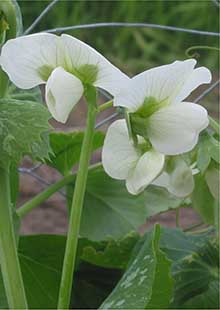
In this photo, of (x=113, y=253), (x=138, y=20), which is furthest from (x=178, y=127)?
(x=138, y=20)

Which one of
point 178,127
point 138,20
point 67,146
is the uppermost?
point 178,127

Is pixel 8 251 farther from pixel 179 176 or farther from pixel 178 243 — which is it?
pixel 178 243

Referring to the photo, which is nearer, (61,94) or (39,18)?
(61,94)

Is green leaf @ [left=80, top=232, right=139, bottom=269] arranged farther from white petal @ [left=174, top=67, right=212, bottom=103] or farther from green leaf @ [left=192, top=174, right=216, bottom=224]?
white petal @ [left=174, top=67, right=212, bottom=103]

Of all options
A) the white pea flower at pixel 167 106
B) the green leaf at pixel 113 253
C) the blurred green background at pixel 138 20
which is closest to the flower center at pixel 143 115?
the white pea flower at pixel 167 106

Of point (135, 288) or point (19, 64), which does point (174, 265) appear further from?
point (19, 64)

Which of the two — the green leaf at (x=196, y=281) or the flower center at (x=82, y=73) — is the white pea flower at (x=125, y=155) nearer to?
the flower center at (x=82, y=73)
